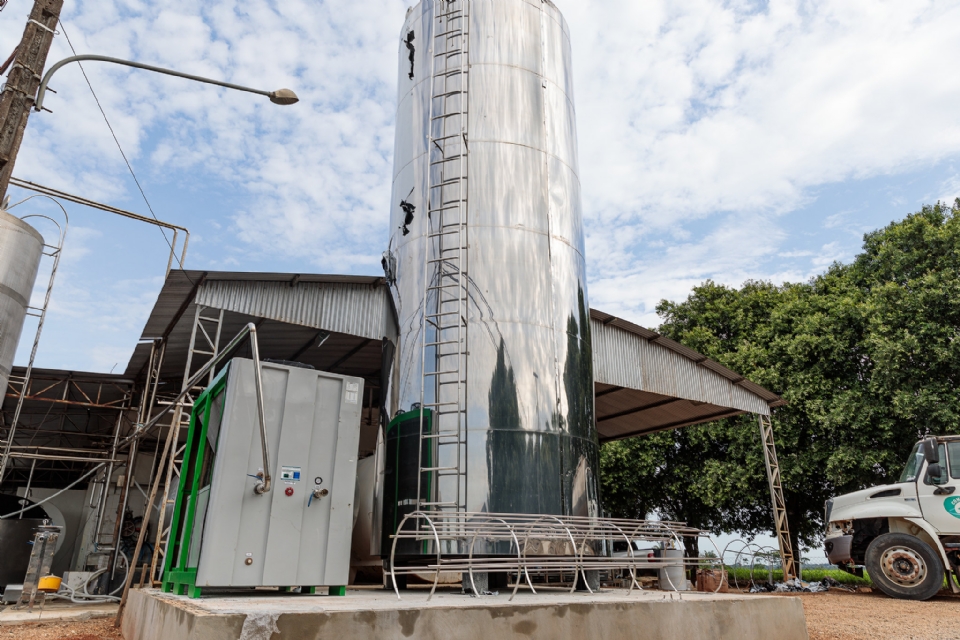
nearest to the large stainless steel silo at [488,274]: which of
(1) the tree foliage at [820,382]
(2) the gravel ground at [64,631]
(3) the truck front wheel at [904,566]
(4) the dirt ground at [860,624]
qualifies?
(2) the gravel ground at [64,631]

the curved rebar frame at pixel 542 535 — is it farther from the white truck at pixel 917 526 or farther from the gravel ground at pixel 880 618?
the white truck at pixel 917 526

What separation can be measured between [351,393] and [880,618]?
10.0 m

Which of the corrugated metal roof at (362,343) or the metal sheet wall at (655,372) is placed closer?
the corrugated metal roof at (362,343)

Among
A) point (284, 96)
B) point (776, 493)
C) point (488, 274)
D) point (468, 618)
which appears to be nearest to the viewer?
point (468, 618)

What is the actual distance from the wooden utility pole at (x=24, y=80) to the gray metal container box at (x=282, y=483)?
14.2ft

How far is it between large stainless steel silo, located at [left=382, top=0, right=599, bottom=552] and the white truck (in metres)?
8.92

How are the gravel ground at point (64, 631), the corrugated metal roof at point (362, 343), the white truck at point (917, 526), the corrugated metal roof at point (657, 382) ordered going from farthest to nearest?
the corrugated metal roof at point (657, 382), the white truck at point (917, 526), the corrugated metal roof at point (362, 343), the gravel ground at point (64, 631)

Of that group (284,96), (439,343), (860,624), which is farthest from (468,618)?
(860,624)

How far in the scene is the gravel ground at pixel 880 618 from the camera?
31.1ft

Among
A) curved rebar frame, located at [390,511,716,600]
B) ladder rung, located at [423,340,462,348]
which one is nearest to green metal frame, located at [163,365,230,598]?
curved rebar frame, located at [390,511,716,600]

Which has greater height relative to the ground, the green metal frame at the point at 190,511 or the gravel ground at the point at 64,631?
the green metal frame at the point at 190,511

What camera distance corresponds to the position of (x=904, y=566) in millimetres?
14297

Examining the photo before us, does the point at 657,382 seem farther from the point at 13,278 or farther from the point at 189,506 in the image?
the point at 13,278

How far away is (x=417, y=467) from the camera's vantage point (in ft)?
30.2
